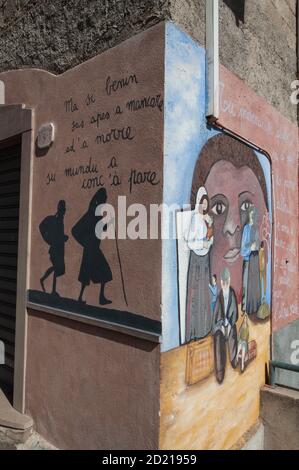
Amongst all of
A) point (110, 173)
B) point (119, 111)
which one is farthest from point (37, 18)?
point (110, 173)

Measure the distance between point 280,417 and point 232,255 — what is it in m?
1.64

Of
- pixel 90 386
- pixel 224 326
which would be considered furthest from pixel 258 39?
pixel 90 386

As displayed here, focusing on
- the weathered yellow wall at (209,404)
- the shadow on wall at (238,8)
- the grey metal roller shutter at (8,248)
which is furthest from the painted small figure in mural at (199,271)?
the grey metal roller shutter at (8,248)

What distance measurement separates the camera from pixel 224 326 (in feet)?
10.7

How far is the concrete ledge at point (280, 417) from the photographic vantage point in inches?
140

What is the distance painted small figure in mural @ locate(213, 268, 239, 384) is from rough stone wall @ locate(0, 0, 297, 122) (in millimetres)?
1970

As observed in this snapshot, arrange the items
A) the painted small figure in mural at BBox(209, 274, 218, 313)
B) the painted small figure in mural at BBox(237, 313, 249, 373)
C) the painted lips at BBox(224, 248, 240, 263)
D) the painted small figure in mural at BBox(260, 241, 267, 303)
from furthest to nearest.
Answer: the painted small figure in mural at BBox(260, 241, 267, 303)
the painted small figure in mural at BBox(237, 313, 249, 373)
the painted lips at BBox(224, 248, 240, 263)
the painted small figure in mural at BBox(209, 274, 218, 313)

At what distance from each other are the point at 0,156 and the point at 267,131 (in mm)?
2942

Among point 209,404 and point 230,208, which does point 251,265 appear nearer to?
point 230,208

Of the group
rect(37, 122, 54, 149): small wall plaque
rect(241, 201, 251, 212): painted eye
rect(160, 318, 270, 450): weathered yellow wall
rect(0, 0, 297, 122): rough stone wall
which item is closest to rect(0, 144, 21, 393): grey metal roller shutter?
rect(37, 122, 54, 149): small wall plaque

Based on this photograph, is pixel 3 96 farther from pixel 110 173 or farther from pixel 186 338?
pixel 186 338

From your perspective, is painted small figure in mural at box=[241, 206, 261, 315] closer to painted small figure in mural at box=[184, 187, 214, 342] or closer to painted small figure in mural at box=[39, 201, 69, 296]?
painted small figure in mural at box=[184, 187, 214, 342]

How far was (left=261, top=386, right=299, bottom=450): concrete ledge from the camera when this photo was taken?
11.6 feet

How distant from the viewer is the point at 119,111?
9.66 ft
